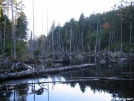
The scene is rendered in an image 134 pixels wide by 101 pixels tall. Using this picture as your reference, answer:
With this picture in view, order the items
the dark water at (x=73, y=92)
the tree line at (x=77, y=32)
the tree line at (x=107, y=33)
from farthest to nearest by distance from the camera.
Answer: the tree line at (x=107, y=33)
the tree line at (x=77, y=32)
the dark water at (x=73, y=92)

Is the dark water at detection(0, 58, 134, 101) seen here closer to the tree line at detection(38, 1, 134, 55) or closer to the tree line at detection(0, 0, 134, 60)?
the tree line at detection(0, 0, 134, 60)

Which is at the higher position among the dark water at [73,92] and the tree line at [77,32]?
the tree line at [77,32]

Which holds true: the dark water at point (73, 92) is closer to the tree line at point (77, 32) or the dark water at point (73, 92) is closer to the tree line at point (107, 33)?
the tree line at point (77, 32)

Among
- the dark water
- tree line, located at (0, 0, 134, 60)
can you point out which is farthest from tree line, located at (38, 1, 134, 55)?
the dark water

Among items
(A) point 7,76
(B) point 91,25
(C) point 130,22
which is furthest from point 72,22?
(A) point 7,76

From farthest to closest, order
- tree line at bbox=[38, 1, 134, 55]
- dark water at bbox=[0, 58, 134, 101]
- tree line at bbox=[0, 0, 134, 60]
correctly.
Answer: tree line at bbox=[38, 1, 134, 55] → tree line at bbox=[0, 0, 134, 60] → dark water at bbox=[0, 58, 134, 101]

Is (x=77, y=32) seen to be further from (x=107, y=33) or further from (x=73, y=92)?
→ (x=73, y=92)

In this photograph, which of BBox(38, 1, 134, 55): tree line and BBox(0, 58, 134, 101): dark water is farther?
BBox(38, 1, 134, 55): tree line

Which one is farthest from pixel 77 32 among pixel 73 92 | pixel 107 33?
pixel 73 92

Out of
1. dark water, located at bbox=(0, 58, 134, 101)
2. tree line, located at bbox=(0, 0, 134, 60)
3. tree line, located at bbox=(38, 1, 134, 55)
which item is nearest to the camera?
dark water, located at bbox=(0, 58, 134, 101)

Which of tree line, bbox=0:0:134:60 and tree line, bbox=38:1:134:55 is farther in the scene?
tree line, bbox=38:1:134:55

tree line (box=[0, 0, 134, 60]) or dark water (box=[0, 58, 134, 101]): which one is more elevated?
tree line (box=[0, 0, 134, 60])

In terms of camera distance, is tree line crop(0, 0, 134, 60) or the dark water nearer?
→ the dark water

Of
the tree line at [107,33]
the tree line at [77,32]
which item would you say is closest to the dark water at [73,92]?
the tree line at [77,32]
